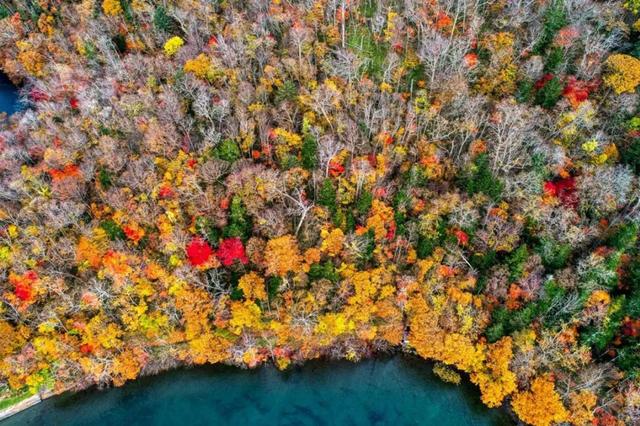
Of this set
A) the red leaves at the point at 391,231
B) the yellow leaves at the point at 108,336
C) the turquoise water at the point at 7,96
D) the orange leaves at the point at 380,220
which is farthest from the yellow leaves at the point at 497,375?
the turquoise water at the point at 7,96

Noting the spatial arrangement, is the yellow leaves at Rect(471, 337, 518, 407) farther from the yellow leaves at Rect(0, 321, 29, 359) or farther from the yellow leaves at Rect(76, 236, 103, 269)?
the yellow leaves at Rect(0, 321, 29, 359)

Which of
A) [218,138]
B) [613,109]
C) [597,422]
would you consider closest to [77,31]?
[218,138]

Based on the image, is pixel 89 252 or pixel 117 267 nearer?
pixel 117 267

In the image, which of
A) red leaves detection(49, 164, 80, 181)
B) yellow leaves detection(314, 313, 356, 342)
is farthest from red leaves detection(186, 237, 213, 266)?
red leaves detection(49, 164, 80, 181)

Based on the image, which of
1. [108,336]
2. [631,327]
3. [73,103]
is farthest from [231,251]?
[631,327]

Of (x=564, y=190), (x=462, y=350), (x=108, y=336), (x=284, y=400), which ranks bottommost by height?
(x=284, y=400)

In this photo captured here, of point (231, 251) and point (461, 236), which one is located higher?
point (461, 236)

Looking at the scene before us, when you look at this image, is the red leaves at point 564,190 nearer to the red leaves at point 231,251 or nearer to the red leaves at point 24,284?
the red leaves at point 231,251

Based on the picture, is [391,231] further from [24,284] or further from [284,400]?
[24,284]
